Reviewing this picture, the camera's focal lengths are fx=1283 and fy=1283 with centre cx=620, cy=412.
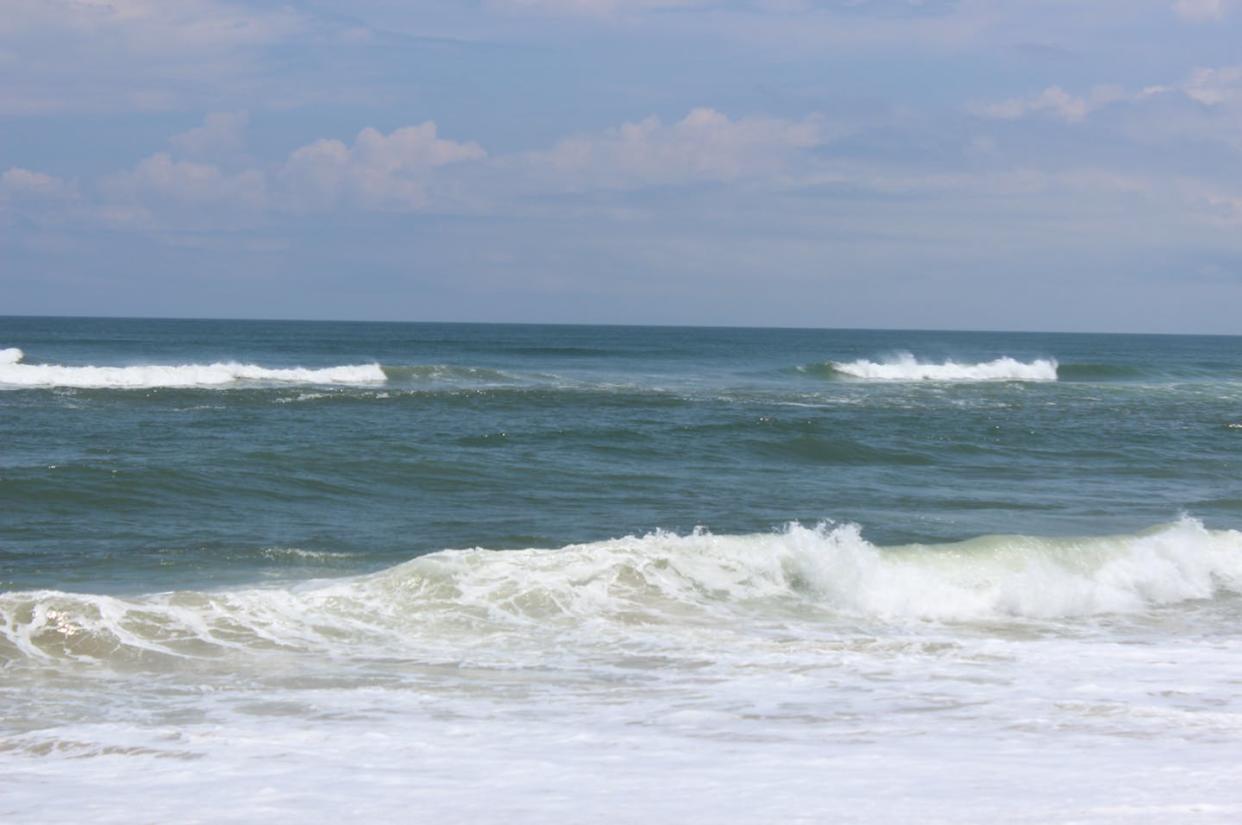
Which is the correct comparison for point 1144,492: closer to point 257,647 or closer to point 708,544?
point 708,544

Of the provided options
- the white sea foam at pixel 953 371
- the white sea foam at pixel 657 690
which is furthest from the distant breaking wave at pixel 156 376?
the white sea foam at pixel 657 690

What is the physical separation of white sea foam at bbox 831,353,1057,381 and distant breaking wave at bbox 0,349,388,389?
66.1 feet

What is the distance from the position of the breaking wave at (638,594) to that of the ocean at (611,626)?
41 mm

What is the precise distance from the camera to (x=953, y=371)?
55.0 meters

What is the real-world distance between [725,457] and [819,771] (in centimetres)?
1484

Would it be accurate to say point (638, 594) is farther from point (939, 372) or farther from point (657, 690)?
point (939, 372)

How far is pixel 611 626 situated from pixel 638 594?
1.03m

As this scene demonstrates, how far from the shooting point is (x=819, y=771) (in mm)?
6625

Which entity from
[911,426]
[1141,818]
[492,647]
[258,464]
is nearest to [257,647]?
[492,647]

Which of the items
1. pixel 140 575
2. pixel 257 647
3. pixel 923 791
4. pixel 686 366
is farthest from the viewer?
pixel 686 366

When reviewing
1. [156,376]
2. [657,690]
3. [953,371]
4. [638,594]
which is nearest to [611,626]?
[638,594]

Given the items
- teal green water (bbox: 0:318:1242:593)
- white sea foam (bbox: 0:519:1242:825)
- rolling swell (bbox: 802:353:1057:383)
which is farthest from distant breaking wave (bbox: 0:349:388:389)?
white sea foam (bbox: 0:519:1242:825)

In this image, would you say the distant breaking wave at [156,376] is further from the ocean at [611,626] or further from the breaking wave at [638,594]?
the breaking wave at [638,594]

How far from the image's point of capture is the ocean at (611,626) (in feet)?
21.1
